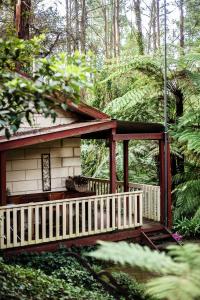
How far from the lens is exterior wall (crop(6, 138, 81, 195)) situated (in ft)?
34.2

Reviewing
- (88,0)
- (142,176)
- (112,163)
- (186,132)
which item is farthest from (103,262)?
(88,0)

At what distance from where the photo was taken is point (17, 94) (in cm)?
445

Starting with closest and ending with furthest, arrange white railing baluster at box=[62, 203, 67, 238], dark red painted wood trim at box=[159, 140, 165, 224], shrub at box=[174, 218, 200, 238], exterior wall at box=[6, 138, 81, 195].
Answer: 1. white railing baluster at box=[62, 203, 67, 238]
2. exterior wall at box=[6, 138, 81, 195]
3. dark red painted wood trim at box=[159, 140, 165, 224]
4. shrub at box=[174, 218, 200, 238]

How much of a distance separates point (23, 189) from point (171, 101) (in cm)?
567

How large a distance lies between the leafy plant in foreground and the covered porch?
5617mm

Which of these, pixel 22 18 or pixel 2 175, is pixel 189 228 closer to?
pixel 2 175

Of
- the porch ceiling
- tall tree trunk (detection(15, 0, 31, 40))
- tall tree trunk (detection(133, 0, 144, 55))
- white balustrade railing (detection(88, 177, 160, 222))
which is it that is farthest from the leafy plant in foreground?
tall tree trunk (detection(133, 0, 144, 55))

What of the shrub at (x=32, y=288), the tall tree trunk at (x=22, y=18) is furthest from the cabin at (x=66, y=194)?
the tall tree trunk at (x=22, y=18)

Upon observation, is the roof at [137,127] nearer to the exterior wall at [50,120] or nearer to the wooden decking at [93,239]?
the exterior wall at [50,120]

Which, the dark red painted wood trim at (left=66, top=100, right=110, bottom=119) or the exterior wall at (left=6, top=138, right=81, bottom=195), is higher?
the dark red painted wood trim at (left=66, top=100, right=110, bottom=119)

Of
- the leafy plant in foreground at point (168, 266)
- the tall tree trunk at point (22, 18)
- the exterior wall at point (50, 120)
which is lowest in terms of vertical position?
the leafy plant in foreground at point (168, 266)

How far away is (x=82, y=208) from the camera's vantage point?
29.9ft

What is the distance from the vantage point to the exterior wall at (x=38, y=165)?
10.4 metres

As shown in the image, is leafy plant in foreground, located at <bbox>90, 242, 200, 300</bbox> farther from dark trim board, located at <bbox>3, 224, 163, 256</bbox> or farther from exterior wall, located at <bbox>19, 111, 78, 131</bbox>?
exterior wall, located at <bbox>19, 111, 78, 131</bbox>
